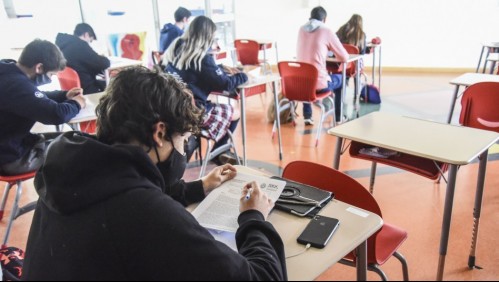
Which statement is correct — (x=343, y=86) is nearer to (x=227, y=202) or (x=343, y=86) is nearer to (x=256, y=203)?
(x=227, y=202)

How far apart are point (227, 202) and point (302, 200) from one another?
9.5 inches

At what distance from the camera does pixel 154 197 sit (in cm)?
83

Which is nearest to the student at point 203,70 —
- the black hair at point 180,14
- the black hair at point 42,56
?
the black hair at point 42,56

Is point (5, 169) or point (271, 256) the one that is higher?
point (271, 256)

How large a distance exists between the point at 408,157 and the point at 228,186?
3.49 ft

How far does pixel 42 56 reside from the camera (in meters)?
2.23

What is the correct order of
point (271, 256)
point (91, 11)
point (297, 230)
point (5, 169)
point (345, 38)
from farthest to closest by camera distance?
point (91, 11)
point (345, 38)
point (5, 169)
point (297, 230)
point (271, 256)

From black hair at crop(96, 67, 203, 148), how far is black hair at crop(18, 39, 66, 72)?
146cm

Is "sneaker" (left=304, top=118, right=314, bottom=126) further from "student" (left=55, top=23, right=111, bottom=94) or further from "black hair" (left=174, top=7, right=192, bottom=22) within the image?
"black hair" (left=174, top=7, right=192, bottom=22)

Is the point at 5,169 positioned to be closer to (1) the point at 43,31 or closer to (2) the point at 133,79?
(2) the point at 133,79

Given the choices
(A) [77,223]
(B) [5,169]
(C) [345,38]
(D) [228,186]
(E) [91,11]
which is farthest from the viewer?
(E) [91,11]

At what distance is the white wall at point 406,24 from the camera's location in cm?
663

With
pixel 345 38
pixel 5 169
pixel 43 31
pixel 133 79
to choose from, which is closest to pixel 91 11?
pixel 43 31

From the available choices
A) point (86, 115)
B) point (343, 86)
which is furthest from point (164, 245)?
point (343, 86)
